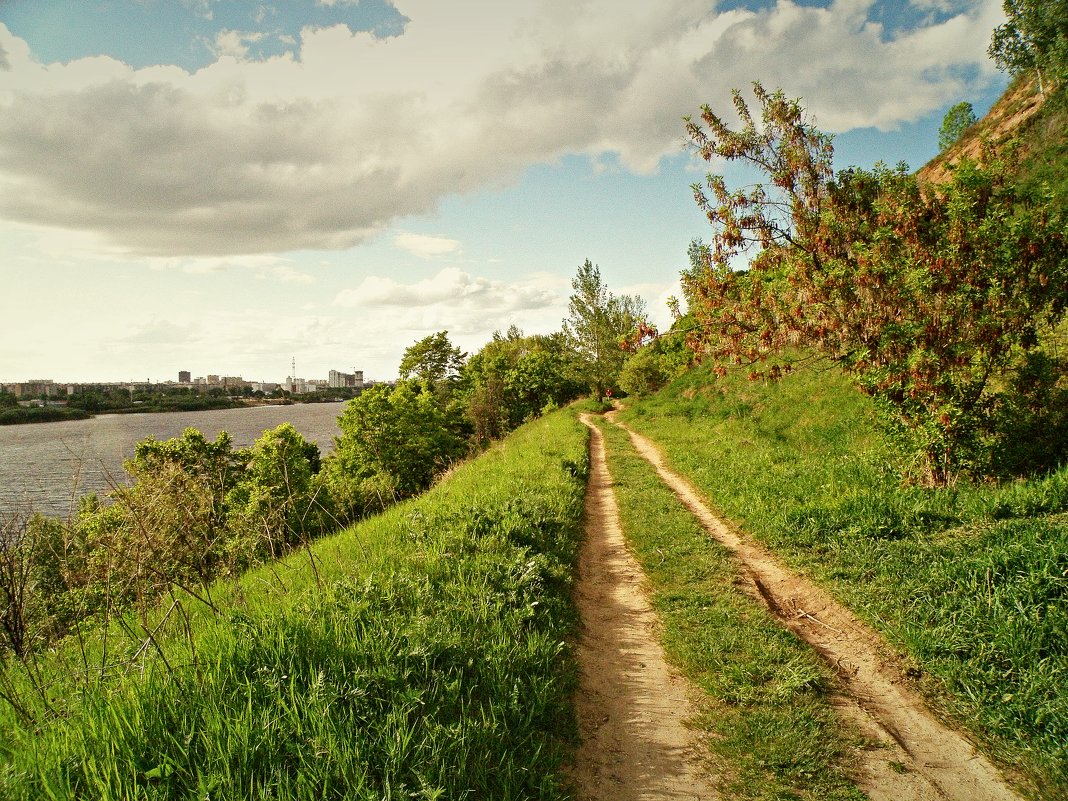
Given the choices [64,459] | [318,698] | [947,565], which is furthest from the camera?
[947,565]

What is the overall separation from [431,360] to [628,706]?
191 ft

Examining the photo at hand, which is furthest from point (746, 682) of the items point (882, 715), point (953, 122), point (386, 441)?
point (953, 122)

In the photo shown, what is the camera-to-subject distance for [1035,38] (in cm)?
3200

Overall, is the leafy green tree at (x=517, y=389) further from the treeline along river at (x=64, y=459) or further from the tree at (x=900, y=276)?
the tree at (x=900, y=276)

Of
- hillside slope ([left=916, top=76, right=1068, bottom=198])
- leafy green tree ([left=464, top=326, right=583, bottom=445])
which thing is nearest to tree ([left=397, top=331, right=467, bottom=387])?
leafy green tree ([left=464, top=326, right=583, bottom=445])

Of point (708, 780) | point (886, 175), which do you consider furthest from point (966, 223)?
point (708, 780)

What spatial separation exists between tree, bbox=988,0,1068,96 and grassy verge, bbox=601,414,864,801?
36.7m

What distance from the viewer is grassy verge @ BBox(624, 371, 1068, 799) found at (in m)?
3.59

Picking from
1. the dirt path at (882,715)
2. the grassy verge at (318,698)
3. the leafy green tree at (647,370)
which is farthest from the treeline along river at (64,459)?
the leafy green tree at (647,370)

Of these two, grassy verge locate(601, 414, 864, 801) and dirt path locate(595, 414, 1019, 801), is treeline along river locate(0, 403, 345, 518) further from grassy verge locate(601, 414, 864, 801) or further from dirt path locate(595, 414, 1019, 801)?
dirt path locate(595, 414, 1019, 801)

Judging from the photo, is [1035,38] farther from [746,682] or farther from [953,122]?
[746,682]

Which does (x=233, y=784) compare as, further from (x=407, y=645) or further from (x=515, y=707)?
(x=515, y=707)

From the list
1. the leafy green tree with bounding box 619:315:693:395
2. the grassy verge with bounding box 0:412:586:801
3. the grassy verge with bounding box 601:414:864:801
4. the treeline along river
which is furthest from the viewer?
the leafy green tree with bounding box 619:315:693:395

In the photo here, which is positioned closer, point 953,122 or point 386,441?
point 386,441
